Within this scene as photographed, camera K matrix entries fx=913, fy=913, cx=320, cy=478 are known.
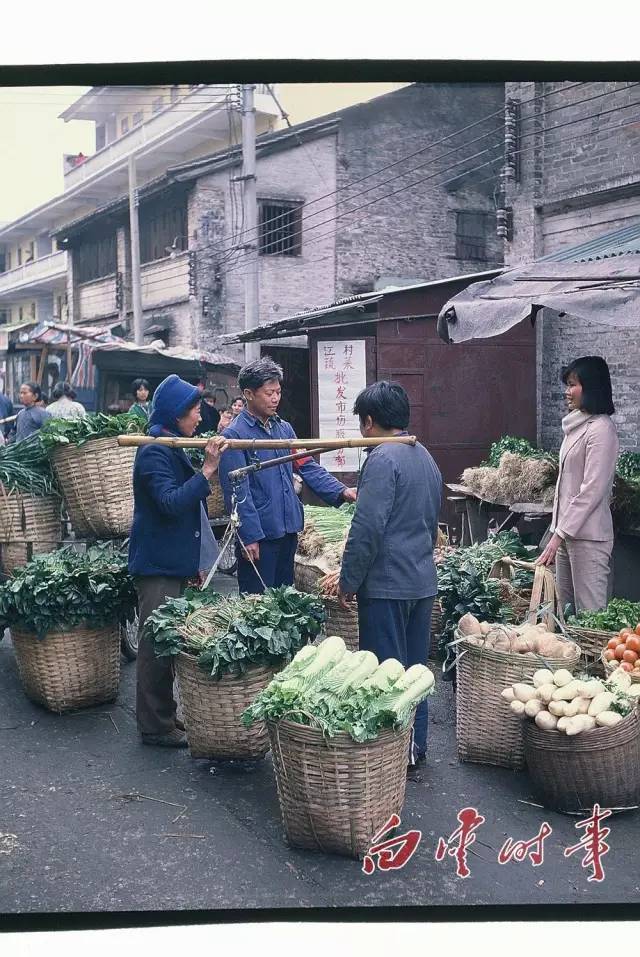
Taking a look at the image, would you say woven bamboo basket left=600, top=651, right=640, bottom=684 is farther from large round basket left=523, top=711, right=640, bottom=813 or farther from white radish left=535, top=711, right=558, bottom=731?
white radish left=535, top=711, right=558, bottom=731

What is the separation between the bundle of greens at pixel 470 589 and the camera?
6.18 meters

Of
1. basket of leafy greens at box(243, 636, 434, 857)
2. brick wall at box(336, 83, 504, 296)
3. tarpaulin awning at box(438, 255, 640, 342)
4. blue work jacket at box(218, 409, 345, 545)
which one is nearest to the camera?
basket of leafy greens at box(243, 636, 434, 857)

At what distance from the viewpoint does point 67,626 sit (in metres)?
5.81

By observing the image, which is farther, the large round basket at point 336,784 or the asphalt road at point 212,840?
the large round basket at point 336,784

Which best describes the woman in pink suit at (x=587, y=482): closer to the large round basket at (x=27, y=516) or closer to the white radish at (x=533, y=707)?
the white radish at (x=533, y=707)

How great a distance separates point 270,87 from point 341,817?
11.0ft

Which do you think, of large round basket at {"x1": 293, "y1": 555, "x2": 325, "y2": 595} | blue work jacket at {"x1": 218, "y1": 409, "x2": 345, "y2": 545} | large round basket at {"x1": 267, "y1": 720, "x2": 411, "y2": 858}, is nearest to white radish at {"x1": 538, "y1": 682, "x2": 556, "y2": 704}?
large round basket at {"x1": 267, "y1": 720, "x2": 411, "y2": 858}

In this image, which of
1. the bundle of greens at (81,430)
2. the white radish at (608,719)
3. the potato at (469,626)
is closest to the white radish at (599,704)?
the white radish at (608,719)

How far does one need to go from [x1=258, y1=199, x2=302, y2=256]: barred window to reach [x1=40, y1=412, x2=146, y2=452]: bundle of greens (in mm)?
5599

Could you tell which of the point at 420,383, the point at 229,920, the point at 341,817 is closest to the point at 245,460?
the point at 341,817

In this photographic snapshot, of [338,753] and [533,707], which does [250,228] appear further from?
[338,753]

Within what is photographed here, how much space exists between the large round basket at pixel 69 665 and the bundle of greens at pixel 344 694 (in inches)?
78.2

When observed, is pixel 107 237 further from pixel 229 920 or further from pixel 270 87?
pixel 229 920

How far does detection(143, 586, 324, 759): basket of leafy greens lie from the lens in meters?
4.83
